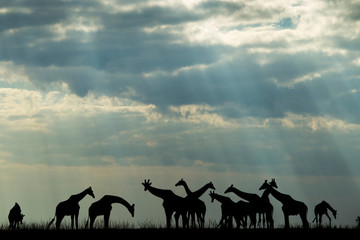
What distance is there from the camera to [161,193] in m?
38.0

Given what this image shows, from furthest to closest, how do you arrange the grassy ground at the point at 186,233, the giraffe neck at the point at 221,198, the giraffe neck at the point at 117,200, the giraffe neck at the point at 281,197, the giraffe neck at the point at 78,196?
the giraffe neck at the point at 78,196 → the giraffe neck at the point at 117,200 → the giraffe neck at the point at 221,198 → the giraffe neck at the point at 281,197 → the grassy ground at the point at 186,233

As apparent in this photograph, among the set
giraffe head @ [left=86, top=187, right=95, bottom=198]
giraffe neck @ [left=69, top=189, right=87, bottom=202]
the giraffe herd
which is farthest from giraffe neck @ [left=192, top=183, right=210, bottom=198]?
giraffe neck @ [left=69, top=189, right=87, bottom=202]

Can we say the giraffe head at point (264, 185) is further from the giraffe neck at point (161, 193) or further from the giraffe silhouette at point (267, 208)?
the giraffe neck at point (161, 193)

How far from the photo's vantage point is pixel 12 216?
3878cm

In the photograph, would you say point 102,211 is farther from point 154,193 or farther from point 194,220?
point 194,220

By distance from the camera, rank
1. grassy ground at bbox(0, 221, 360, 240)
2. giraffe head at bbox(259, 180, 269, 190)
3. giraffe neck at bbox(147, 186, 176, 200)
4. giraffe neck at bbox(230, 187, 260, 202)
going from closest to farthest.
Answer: grassy ground at bbox(0, 221, 360, 240) → giraffe neck at bbox(147, 186, 176, 200) → giraffe neck at bbox(230, 187, 260, 202) → giraffe head at bbox(259, 180, 269, 190)

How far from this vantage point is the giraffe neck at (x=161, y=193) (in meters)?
37.4

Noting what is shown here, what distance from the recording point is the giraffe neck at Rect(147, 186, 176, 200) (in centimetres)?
3741

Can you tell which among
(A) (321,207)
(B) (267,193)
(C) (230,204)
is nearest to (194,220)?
(C) (230,204)

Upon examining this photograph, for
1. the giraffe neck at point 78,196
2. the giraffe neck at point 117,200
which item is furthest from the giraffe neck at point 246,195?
the giraffe neck at point 78,196

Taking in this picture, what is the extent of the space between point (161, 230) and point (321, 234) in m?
9.30

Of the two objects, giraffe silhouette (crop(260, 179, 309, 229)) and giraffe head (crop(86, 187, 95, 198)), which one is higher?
giraffe head (crop(86, 187, 95, 198))

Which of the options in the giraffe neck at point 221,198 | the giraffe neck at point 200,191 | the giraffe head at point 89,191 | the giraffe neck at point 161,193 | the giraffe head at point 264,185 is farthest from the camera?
the giraffe head at point 264,185

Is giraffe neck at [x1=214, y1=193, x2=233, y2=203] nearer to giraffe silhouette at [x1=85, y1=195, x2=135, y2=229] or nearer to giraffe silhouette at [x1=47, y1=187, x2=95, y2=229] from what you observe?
giraffe silhouette at [x1=85, y1=195, x2=135, y2=229]
